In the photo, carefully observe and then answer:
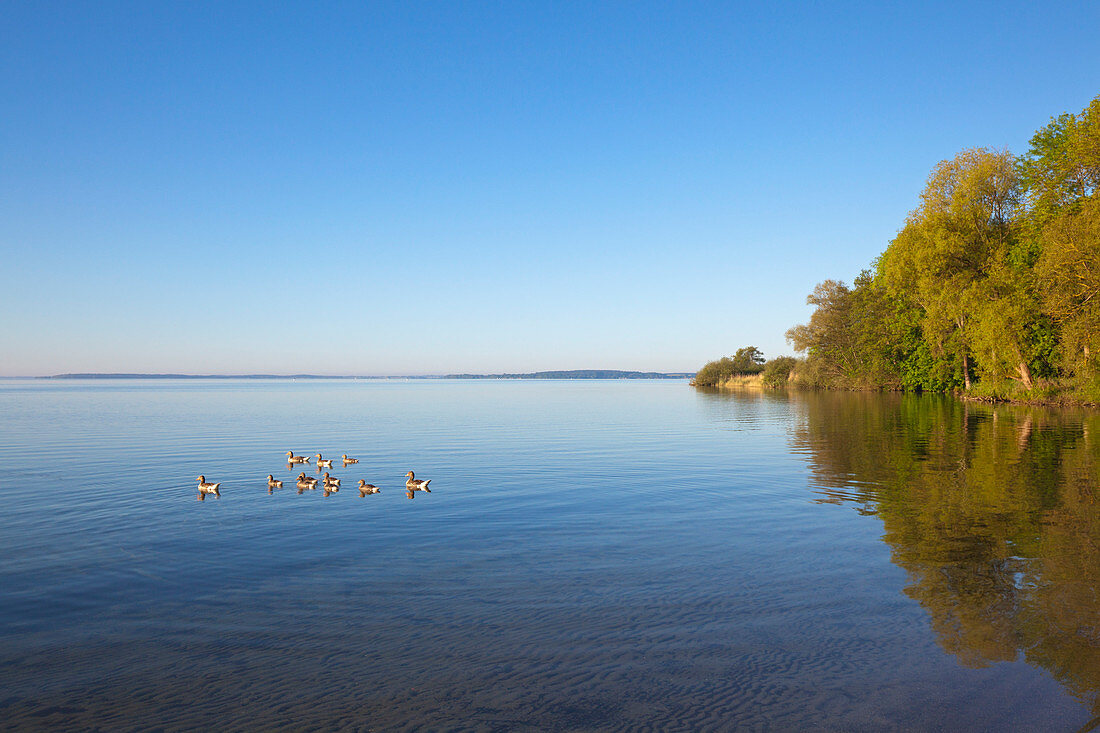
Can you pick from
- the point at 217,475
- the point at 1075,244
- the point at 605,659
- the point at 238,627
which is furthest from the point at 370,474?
the point at 1075,244

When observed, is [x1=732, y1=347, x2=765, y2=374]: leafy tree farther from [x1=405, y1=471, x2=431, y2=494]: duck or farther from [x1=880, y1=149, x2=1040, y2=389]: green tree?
[x1=405, y1=471, x2=431, y2=494]: duck

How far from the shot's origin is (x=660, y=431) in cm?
4006

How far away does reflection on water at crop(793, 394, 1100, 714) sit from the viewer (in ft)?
27.1

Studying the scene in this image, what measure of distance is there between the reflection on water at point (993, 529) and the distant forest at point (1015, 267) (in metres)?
10.6

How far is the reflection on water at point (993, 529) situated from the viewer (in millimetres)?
8250

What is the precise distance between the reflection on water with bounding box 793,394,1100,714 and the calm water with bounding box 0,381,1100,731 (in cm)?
8

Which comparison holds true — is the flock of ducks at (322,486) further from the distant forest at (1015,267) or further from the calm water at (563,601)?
the distant forest at (1015,267)

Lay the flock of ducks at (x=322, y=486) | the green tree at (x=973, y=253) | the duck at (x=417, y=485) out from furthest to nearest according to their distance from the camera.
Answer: the green tree at (x=973, y=253) → the duck at (x=417, y=485) → the flock of ducks at (x=322, y=486)

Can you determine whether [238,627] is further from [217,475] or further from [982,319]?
[982,319]

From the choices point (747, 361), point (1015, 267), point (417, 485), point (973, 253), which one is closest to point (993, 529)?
point (417, 485)

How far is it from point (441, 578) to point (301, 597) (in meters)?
2.26

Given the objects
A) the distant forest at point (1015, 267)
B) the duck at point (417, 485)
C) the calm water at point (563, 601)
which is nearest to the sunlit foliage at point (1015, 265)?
the distant forest at point (1015, 267)

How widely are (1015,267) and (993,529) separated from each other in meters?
48.1

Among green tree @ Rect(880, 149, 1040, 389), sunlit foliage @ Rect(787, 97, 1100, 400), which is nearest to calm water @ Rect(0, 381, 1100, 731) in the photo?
sunlit foliage @ Rect(787, 97, 1100, 400)
